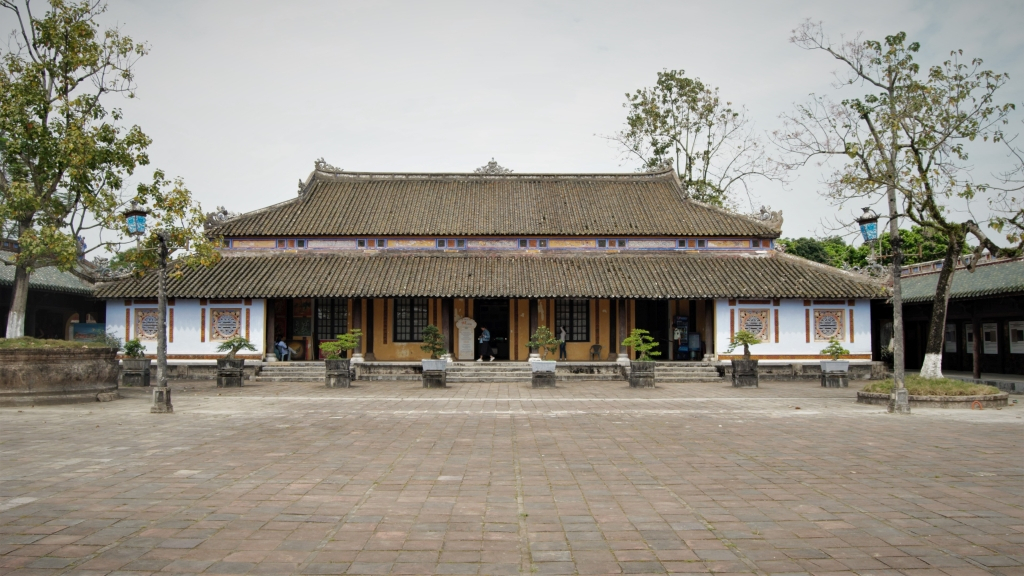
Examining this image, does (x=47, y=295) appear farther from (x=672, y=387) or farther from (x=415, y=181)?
(x=672, y=387)

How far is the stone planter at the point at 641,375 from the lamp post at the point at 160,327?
39.0 feet

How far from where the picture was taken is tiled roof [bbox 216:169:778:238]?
24.2 m

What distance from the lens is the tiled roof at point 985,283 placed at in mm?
18250

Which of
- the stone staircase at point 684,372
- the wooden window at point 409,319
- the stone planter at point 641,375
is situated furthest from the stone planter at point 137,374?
the stone staircase at point 684,372

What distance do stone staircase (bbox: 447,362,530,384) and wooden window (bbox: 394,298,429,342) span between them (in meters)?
3.36

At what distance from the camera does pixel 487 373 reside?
21.0m

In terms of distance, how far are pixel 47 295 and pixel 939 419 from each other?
26940 millimetres

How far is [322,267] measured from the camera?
23234 millimetres

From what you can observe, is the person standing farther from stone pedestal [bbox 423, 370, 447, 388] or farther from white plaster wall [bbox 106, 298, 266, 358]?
white plaster wall [bbox 106, 298, 266, 358]

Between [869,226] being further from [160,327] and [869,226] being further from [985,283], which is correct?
[160,327]

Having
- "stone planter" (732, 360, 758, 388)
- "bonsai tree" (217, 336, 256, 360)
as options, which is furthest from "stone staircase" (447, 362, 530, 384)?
"bonsai tree" (217, 336, 256, 360)

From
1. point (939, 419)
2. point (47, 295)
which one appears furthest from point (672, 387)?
point (47, 295)

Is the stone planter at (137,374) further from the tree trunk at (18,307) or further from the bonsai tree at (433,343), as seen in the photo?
the bonsai tree at (433,343)

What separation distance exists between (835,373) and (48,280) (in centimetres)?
2602
